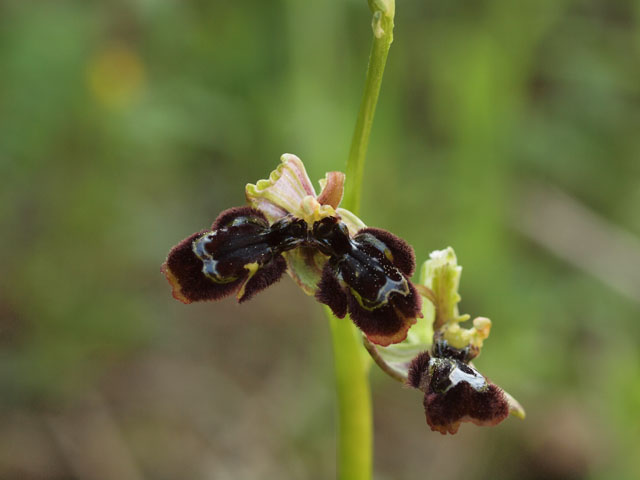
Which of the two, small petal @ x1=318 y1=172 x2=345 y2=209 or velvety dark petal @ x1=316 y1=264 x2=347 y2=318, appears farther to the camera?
small petal @ x1=318 y1=172 x2=345 y2=209

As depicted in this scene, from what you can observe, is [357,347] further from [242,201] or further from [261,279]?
[242,201]

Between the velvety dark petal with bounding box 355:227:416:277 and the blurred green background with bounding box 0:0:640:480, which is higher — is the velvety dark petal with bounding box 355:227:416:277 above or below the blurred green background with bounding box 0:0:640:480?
below

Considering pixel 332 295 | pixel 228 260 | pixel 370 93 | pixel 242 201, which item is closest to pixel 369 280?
pixel 332 295

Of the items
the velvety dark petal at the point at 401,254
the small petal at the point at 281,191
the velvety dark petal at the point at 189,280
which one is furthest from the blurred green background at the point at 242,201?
the velvety dark petal at the point at 189,280

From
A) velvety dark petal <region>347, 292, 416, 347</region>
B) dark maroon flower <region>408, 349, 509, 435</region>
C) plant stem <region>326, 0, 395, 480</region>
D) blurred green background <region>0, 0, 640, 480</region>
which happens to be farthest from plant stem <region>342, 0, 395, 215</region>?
blurred green background <region>0, 0, 640, 480</region>

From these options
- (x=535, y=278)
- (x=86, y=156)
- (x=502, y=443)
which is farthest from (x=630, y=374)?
(x=86, y=156)

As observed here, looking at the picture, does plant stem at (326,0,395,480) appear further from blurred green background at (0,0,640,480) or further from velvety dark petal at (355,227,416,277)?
blurred green background at (0,0,640,480)

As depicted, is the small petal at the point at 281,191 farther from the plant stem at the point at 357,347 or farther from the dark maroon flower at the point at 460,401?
the dark maroon flower at the point at 460,401
